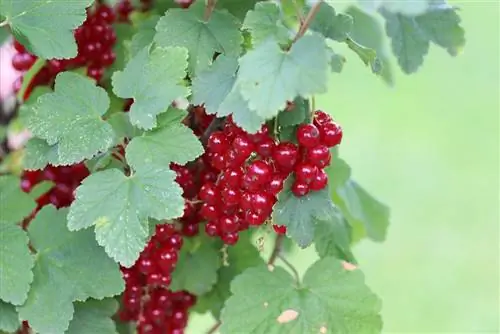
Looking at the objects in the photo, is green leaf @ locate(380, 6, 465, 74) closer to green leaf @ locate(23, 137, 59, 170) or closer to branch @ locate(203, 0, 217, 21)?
Answer: branch @ locate(203, 0, 217, 21)

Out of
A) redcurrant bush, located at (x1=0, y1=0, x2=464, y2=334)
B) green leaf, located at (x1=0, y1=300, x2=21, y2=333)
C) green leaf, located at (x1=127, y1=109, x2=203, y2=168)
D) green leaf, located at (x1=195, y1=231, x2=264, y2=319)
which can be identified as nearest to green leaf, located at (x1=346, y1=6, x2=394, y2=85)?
redcurrant bush, located at (x1=0, y1=0, x2=464, y2=334)

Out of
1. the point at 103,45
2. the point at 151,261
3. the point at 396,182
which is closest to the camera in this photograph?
the point at 151,261

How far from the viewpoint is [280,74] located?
0.53 meters

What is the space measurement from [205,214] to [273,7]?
7.3 inches

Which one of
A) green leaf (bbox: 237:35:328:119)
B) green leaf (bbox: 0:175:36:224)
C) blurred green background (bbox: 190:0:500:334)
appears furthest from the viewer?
blurred green background (bbox: 190:0:500:334)

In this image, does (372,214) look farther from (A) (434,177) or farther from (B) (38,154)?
(A) (434,177)

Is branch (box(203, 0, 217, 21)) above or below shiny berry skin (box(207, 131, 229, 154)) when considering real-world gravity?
above

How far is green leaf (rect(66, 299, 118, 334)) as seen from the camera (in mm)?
702

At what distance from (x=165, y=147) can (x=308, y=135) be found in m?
0.11

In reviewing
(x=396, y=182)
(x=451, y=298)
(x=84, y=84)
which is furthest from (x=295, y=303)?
(x=396, y=182)

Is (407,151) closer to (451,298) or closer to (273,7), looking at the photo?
(451,298)

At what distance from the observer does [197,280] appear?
80 centimetres

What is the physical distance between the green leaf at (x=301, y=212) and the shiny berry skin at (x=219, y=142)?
0.06 m

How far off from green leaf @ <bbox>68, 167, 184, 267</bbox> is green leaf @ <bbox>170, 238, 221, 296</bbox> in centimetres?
19
